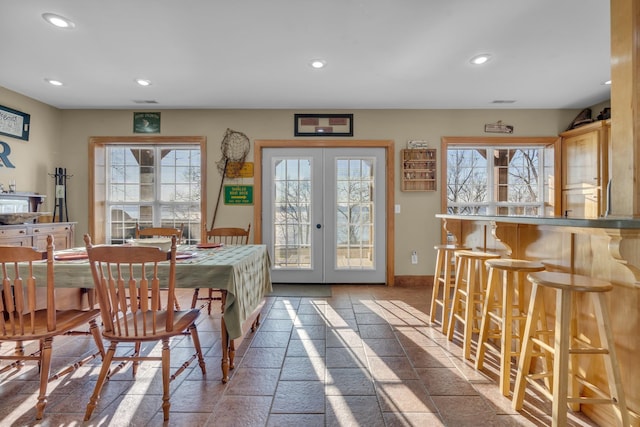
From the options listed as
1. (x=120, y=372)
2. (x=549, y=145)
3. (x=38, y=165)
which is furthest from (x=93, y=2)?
(x=549, y=145)

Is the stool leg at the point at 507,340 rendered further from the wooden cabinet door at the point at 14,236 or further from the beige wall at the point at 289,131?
the wooden cabinet door at the point at 14,236

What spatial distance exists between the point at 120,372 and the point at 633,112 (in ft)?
11.2

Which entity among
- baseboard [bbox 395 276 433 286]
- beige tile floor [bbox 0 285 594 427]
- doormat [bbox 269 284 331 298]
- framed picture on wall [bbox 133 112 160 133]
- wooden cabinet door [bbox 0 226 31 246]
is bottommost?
beige tile floor [bbox 0 285 594 427]

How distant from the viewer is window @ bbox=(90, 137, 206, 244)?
4.79m

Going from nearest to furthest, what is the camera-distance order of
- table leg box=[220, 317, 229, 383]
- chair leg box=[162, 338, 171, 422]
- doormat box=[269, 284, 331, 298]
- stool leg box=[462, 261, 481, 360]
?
chair leg box=[162, 338, 171, 422], table leg box=[220, 317, 229, 383], stool leg box=[462, 261, 481, 360], doormat box=[269, 284, 331, 298]

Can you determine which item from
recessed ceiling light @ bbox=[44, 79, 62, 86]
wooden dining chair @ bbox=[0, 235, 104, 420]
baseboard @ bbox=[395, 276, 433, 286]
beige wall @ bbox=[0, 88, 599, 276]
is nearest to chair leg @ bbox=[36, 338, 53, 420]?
wooden dining chair @ bbox=[0, 235, 104, 420]

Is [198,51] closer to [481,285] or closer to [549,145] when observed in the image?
[481,285]

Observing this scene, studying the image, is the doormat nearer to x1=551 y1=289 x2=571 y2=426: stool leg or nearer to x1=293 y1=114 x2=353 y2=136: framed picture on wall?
x1=293 y1=114 x2=353 y2=136: framed picture on wall

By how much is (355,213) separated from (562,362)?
335cm

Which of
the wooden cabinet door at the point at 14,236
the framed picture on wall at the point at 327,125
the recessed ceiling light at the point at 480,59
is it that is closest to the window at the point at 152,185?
the wooden cabinet door at the point at 14,236

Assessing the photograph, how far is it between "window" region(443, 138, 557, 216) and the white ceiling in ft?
2.24

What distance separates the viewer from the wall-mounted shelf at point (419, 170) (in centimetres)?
461

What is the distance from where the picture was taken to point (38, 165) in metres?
4.33

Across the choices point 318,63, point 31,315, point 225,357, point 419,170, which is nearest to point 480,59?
point 318,63
